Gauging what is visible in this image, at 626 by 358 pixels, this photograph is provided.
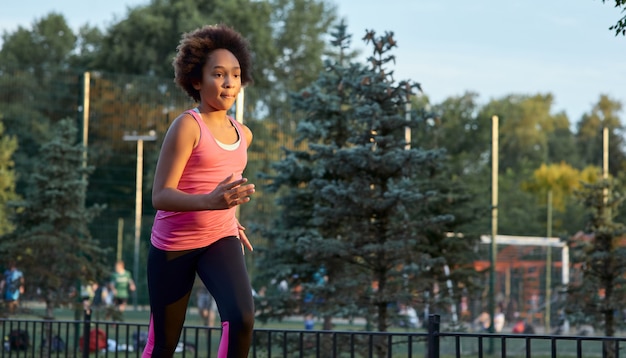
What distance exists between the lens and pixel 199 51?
5.33 meters

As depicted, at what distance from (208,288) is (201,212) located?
1.19 feet

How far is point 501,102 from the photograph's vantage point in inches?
3250

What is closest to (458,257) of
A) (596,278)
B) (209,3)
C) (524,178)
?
(596,278)

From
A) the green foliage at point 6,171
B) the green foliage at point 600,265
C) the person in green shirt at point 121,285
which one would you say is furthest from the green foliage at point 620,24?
the green foliage at point 6,171

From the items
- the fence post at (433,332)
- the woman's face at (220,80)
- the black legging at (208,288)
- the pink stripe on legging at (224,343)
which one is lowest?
the fence post at (433,332)

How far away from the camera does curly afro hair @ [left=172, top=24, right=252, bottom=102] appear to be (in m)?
5.33

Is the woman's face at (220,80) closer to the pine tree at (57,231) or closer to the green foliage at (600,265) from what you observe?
the green foliage at (600,265)

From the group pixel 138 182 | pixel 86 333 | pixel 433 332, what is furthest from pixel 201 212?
pixel 138 182

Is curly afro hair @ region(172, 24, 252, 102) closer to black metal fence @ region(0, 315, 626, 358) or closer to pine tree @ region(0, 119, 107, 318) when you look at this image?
black metal fence @ region(0, 315, 626, 358)

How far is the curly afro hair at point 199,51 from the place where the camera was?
17.5 ft

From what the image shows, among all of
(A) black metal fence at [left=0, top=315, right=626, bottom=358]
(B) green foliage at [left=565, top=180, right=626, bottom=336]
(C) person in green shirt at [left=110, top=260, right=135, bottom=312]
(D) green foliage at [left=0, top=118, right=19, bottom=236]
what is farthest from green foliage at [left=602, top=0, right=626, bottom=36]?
(D) green foliage at [left=0, top=118, right=19, bottom=236]

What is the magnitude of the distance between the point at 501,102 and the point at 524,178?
16.9 m

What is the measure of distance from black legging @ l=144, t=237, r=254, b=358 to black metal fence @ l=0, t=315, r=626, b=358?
1.97 metres

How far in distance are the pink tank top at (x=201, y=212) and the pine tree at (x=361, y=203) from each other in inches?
320
